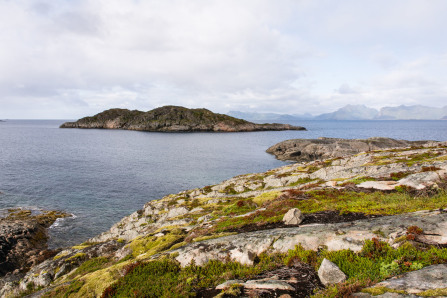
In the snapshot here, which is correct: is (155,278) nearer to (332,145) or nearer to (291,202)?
(291,202)

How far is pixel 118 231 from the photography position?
28906 mm

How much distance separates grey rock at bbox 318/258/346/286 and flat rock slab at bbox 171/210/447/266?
1742 millimetres

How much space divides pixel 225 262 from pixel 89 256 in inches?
567

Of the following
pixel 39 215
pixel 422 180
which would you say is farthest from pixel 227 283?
pixel 39 215

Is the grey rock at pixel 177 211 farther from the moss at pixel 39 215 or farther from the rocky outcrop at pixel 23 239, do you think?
the moss at pixel 39 215

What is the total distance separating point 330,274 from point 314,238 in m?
2.53

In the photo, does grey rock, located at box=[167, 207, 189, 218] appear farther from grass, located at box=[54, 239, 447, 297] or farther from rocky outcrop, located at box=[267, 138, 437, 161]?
rocky outcrop, located at box=[267, 138, 437, 161]

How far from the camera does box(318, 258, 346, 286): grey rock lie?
26.8 ft

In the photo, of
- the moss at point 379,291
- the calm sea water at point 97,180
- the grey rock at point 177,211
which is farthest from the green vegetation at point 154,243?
the calm sea water at point 97,180

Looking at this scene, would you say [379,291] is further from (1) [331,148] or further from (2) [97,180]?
(1) [331,148]

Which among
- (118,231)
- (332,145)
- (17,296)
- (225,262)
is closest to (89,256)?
(17,296)

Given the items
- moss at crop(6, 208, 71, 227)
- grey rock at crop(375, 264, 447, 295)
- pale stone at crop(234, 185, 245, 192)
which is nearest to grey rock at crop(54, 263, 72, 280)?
grey rock at crop(375, 264, 447, 295)

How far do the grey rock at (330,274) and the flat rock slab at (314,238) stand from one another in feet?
5.72

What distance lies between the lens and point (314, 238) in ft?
35.5
